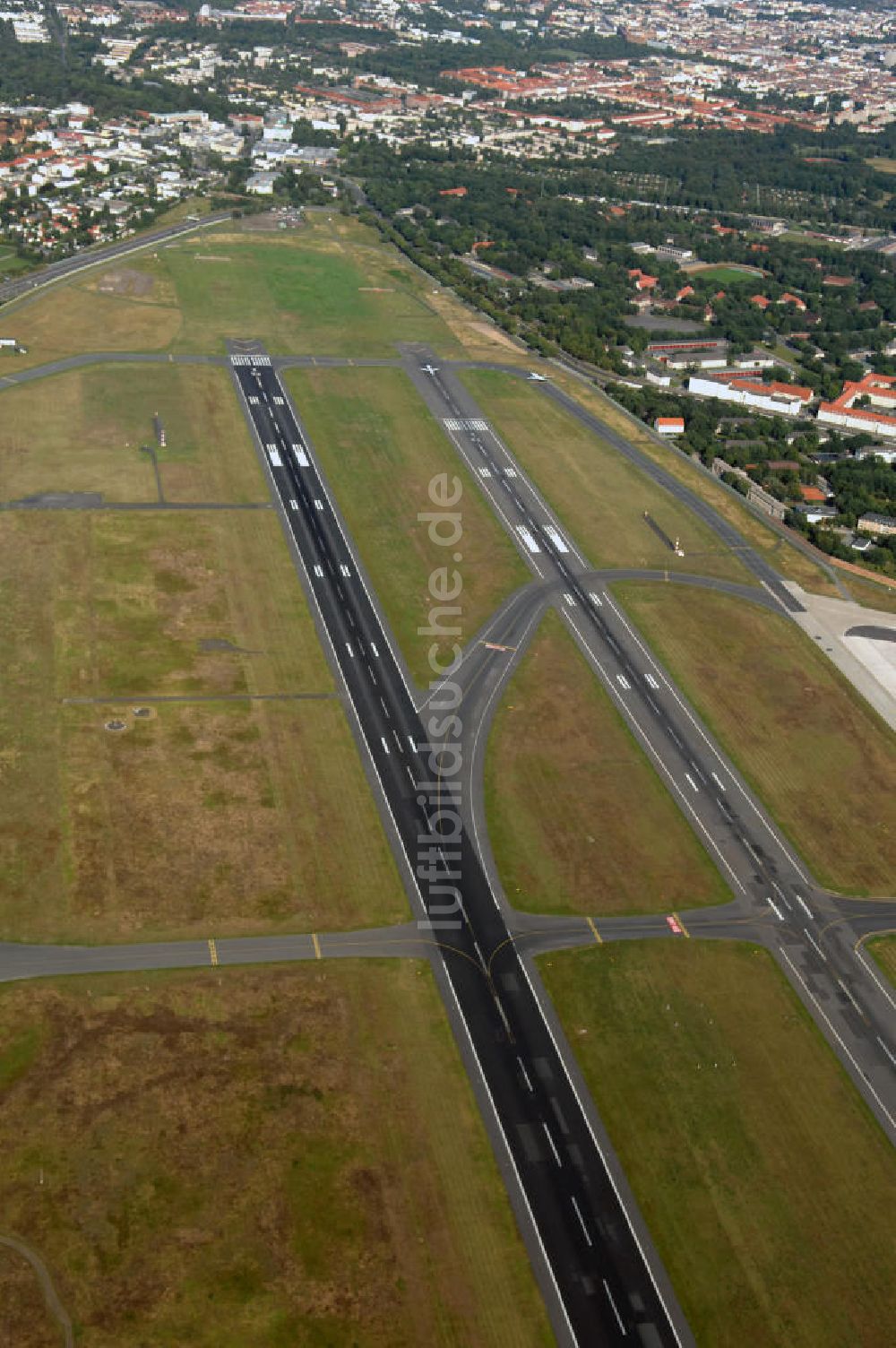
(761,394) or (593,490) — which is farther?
(761,394)

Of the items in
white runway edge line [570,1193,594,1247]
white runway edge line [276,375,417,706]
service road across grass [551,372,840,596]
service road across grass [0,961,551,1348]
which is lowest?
service road across grass [551,372,840,596]

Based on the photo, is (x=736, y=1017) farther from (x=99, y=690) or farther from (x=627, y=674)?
(x=99, y=690)

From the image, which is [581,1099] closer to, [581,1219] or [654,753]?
[581,1219]

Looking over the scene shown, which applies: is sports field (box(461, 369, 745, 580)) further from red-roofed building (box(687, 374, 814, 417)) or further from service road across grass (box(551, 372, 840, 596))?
red-roofed building (box(687, 374, 814, 417))

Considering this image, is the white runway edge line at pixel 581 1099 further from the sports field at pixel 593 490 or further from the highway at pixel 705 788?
the sports field at pixel 593 490

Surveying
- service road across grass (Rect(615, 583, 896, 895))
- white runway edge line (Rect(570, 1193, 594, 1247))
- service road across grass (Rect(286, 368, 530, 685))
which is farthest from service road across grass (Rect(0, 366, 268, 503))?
white runway edge line (Rect(570, 1193, 594, 1247))

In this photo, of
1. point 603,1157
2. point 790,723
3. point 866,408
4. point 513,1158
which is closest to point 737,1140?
point 603,1157

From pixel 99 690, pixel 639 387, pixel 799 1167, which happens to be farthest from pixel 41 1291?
pixel 639 387
